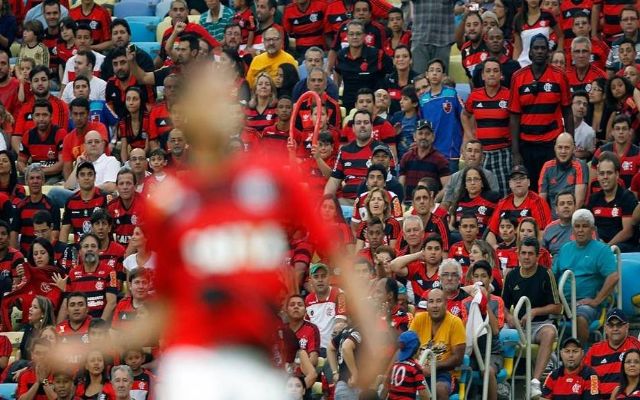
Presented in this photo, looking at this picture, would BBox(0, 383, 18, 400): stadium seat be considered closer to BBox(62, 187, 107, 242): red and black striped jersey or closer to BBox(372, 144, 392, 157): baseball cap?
BBox(62, 187, 107, 242): red and black striped jersey

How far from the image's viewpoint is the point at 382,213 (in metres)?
15.0

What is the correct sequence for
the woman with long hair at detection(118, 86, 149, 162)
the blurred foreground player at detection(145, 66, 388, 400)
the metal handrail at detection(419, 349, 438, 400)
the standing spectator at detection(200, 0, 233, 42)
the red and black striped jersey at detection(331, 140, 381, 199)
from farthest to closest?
the standing spectator at detection(200, 0, 233, 42) < the woman with long hair at detection(118, 86, 149, 162) < the red and black striped jersey at detection(331, 140, 381, 199) < the metal handrail at detection(419, 349, 438, 400) < the blurred foreground player at detection(145, 66, 388, 400)

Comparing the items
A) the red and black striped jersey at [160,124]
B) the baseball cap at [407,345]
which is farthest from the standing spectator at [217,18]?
the baseball cap at [407,345]

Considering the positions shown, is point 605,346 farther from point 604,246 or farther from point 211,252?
point 211,252

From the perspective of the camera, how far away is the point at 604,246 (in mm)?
14289

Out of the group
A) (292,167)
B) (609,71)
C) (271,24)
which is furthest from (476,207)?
(292,167)

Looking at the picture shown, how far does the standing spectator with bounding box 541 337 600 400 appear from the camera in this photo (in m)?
13.3

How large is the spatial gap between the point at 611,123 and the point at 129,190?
494 centimetres

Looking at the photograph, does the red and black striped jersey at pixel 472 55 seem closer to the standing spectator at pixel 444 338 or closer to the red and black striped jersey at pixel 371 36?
the red and black striped jersey at pixel 371 36

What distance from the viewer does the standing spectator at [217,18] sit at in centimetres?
1975

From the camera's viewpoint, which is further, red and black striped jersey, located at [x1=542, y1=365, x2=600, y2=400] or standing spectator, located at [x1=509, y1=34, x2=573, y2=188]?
standing spectator, located at [x1=509, y1=34, x2=573, y2=188]

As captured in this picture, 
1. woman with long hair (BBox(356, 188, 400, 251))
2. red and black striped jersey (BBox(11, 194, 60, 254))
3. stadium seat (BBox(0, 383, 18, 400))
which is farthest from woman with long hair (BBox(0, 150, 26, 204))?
woman with long hair (BBox(356, 188, 400, 251))

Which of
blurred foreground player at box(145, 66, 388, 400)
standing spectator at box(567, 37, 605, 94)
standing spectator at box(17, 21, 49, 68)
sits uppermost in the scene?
blurred foreground player at box(145, 66, 388, 400)

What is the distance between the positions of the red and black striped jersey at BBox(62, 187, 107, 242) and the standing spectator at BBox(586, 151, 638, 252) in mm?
4909
